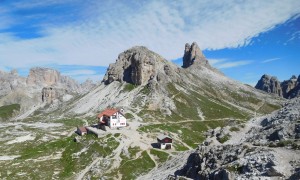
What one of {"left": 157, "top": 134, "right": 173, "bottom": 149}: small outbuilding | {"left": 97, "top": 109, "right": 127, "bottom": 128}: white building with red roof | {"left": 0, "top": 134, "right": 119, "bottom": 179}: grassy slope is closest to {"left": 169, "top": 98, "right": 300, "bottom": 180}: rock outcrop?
{"left": 157, "top": 134, "right": 173, "bottom": 149}: small outbuilding

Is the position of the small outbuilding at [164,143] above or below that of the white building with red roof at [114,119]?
below

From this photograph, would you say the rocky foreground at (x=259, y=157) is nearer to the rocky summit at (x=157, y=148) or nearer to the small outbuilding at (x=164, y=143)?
the rocky summit at (x=157, y=148)

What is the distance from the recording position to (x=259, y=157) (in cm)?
4644

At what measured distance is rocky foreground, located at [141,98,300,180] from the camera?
42938 millimetres

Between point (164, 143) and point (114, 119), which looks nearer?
point (164, 143)

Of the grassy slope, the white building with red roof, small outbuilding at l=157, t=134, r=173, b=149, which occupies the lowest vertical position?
the grassy slope

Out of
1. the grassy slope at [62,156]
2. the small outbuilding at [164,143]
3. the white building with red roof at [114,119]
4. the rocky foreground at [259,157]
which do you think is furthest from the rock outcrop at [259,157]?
the white building with red roof at [114,119]

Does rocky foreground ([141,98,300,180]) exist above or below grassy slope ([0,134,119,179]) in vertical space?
above

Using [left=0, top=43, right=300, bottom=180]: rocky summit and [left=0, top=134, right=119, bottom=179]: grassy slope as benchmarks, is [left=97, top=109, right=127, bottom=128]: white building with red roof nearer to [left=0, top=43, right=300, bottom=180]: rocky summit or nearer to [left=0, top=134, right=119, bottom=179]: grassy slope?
[left=0, top=43, right=300, bottom=180]: rocky summit

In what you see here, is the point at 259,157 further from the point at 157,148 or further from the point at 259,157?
the point at 157,148

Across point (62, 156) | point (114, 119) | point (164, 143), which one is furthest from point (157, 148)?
point (62, 156)

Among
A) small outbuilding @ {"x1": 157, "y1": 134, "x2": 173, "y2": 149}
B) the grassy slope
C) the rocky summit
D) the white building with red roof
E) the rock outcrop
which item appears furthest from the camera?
the white building with red roof

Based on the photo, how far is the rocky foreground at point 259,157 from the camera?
141ft

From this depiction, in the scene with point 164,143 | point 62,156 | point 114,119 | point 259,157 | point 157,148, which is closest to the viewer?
point 259,157
